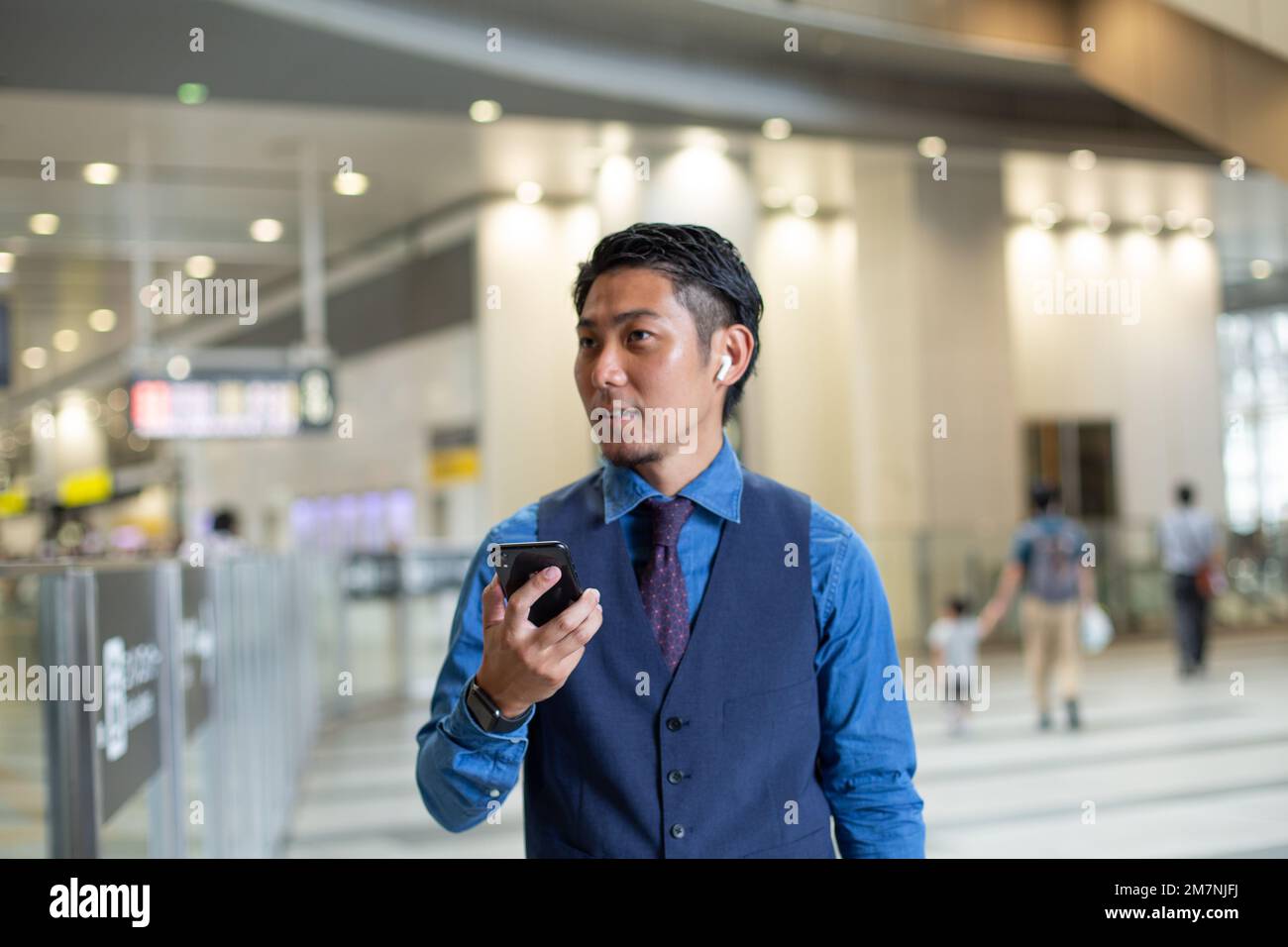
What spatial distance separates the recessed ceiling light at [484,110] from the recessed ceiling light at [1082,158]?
478cm

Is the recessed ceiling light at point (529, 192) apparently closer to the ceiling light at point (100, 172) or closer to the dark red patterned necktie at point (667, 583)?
the ceiling light at point (100, 172)

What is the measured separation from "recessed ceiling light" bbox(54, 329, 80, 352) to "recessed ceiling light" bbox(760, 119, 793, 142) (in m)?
6.31

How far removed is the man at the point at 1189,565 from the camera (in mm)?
9930

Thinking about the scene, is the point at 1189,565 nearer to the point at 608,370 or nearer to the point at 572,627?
the point at 608,370

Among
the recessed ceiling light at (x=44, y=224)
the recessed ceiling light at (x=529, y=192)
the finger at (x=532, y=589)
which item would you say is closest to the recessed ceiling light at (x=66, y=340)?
the recessed ceiling light at (x=44, y=224)

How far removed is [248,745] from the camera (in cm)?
438

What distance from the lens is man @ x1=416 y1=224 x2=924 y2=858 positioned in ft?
5.00

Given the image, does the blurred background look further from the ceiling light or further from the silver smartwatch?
the silver smartwatch

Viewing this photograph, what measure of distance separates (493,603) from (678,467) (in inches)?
12.5

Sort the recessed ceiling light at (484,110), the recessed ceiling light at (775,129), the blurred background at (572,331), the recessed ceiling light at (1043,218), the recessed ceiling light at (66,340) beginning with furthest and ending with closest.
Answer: the recessed ceiling light at (1043,218) < the recessed ceiling light at (66,340) < the recessed ceiling light at (775,129) < the recessed ceiling light at (484,110) < the blurred background at (572,331)

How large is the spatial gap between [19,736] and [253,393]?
7.51m

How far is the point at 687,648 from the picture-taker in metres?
1.54

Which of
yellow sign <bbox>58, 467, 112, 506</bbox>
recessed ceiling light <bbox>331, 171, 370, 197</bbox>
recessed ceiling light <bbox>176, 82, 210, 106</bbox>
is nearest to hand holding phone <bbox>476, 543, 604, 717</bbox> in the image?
recessed ceiling light <bbox>176, 82, 210, 106</bbox>
